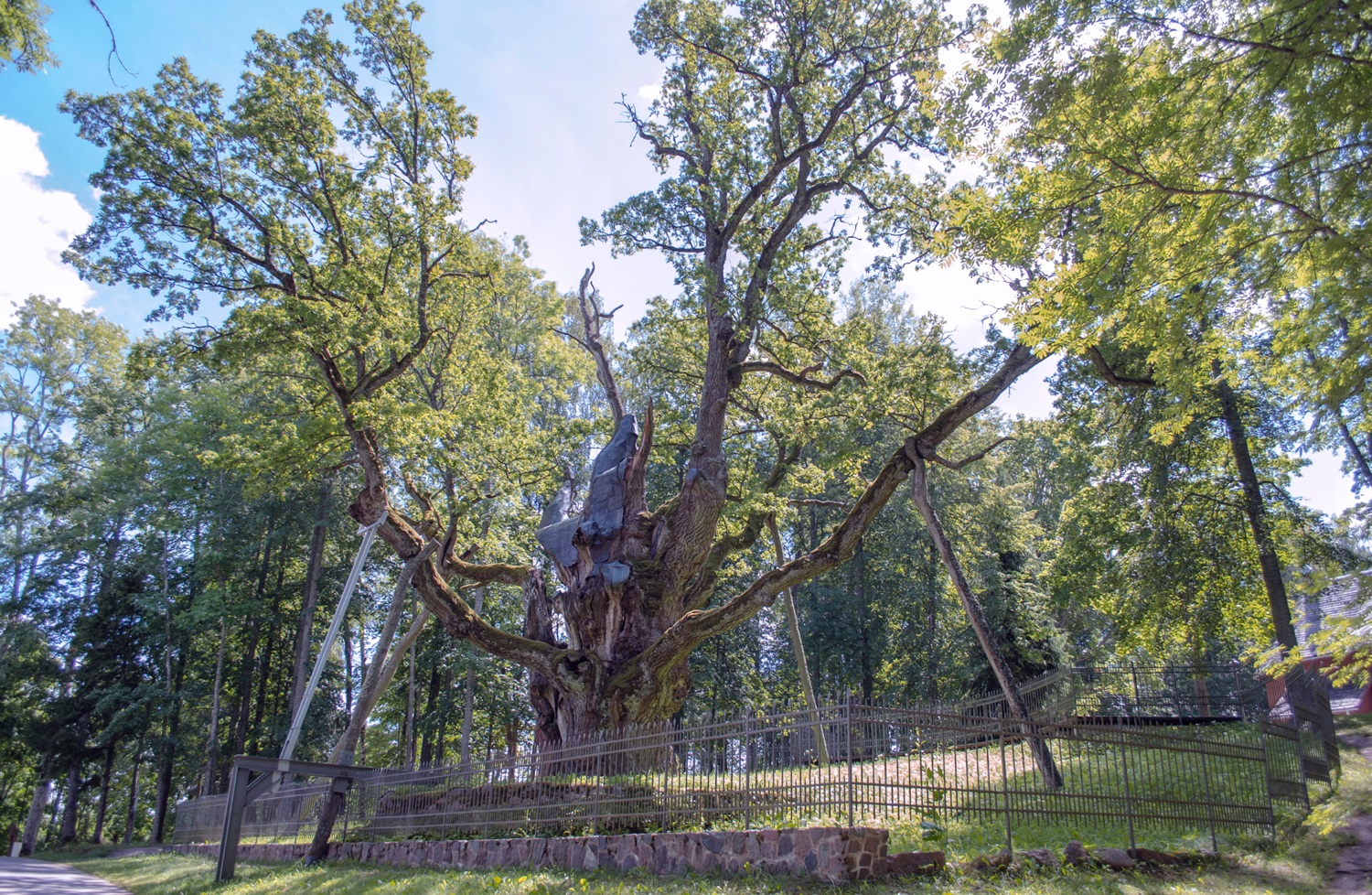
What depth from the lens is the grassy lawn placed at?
253 inches

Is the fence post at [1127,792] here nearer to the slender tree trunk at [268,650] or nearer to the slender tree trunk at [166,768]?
the slender tree trunk at [166,768]

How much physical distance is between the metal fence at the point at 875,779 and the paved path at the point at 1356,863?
834 mm

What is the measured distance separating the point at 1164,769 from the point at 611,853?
250 inches

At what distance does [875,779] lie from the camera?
7129 millimetres

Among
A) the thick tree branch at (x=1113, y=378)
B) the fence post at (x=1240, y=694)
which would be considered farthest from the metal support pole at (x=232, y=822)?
the thick tree branch at (x=1113, y=378)

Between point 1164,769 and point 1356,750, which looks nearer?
point 1164,769

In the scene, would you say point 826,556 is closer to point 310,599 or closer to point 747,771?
point 747,771

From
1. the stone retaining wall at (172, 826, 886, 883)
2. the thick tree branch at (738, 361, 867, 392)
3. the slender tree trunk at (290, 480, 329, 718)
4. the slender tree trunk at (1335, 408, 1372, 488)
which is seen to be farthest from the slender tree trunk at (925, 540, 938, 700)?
the stone retaining wall at (172, 826, 886, 883)

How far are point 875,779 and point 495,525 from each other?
1404cm

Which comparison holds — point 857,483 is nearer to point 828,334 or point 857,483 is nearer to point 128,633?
point 828,334

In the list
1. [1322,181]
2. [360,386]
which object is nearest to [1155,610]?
[1322,181]

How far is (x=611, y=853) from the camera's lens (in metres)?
8.19

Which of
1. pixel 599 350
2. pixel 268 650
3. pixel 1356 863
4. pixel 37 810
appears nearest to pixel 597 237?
pixel 599 350

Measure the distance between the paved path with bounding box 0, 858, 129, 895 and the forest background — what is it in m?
6.83
